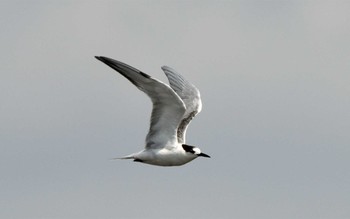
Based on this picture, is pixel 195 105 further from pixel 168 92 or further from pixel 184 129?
pixel 168 92

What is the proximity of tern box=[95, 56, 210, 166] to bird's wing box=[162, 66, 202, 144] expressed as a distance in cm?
51

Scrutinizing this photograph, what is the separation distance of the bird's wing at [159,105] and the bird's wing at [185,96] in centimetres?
130

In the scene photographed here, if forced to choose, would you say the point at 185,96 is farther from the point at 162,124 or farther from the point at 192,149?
the point at 162,124

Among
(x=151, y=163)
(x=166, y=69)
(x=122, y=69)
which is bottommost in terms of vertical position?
(x=151, y=163)

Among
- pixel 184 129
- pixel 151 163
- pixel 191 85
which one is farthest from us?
pixel 191 85

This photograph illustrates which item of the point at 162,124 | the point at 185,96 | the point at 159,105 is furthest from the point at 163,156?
the point at 185,96

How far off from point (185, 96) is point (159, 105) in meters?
5.09

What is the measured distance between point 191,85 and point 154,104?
18.8ft

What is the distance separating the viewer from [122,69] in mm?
27219

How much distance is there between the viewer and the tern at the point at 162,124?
27250 millimetres

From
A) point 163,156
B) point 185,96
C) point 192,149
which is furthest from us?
point 185,96

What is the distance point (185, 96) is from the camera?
A: 33.2m

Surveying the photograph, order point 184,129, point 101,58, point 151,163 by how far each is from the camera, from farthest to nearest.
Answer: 1. point 184,129
2. point 151,163
3. point 101,58

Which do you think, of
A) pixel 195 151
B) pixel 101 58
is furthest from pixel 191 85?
pixel 101 58
